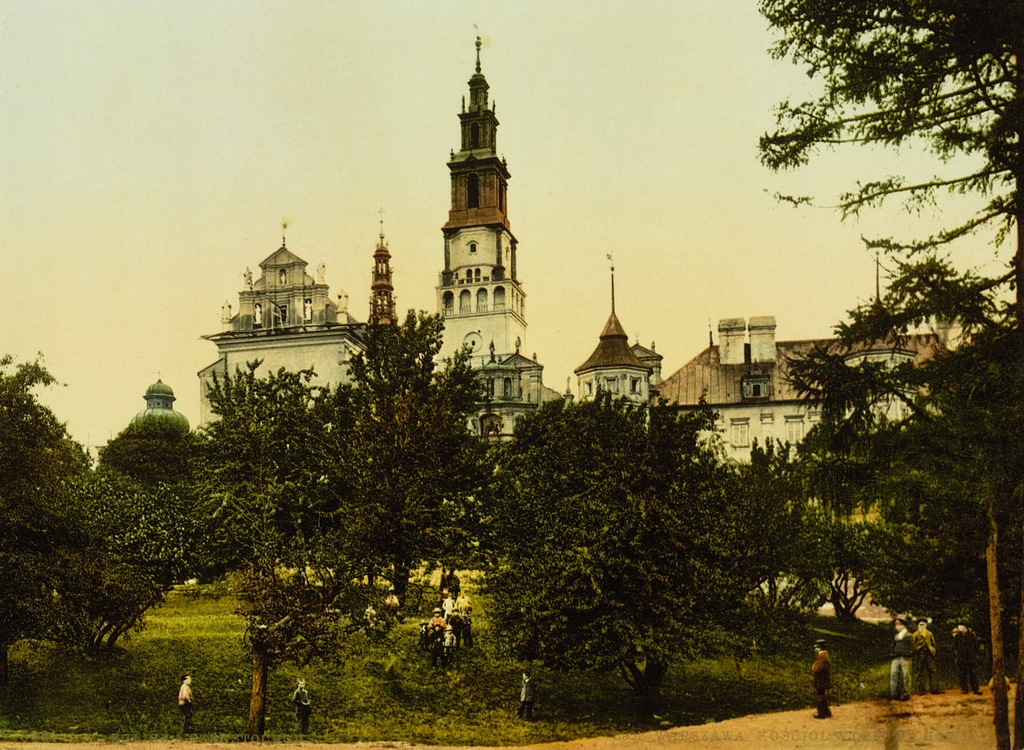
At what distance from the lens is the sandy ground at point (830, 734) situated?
1410 cm

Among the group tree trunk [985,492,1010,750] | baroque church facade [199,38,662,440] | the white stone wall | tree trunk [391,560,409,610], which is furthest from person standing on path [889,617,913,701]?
the white stone wall

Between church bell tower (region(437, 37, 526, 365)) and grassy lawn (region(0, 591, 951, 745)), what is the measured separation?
5682 centimetres

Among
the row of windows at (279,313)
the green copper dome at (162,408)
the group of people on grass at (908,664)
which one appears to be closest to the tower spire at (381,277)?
the row of windows at (279,313)

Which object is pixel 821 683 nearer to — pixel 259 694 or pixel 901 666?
pixel 901 666

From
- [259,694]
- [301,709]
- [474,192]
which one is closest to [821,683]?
[301,709]

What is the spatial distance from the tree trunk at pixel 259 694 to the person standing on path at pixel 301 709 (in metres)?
0.65

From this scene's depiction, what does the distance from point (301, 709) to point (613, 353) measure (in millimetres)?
44394

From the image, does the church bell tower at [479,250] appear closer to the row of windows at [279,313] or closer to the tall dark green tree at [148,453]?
the row of windows at [279,313]

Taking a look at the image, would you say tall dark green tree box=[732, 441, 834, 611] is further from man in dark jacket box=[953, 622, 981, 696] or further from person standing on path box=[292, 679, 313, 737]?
person standing on path box=[292, 679, 313, 737]

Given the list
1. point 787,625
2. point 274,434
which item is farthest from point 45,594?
point 787,625

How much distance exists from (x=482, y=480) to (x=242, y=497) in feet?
24.3

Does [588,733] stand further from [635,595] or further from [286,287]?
[286,287]

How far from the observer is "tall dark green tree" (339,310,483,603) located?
21.4 m

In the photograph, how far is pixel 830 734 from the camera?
1461 centimetres
